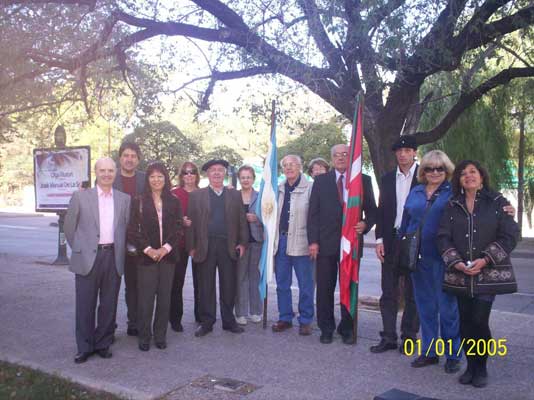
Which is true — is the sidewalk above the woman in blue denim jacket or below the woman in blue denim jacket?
below

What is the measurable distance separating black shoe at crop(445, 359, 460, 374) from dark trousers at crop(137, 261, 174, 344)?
2849 mm

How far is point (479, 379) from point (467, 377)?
11 cm

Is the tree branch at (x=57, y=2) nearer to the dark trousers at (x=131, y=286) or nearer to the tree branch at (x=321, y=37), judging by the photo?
the tree branch at (x=321, y=37)

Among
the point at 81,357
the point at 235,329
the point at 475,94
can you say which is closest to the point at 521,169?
the point at 475,94

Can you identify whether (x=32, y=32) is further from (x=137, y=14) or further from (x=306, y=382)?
(x=306, y=382)

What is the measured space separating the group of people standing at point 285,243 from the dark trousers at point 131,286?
13 millimetres

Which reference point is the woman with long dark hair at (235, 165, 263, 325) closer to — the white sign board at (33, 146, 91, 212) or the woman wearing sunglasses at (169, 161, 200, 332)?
the woman wearing sunglasses at (169, 161, 200, 332)

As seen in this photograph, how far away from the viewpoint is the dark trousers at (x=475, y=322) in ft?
15.8

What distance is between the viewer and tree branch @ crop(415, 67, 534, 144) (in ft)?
24.4

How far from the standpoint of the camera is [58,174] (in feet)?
44.3

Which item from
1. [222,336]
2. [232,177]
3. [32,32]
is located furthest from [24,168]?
[222,336]

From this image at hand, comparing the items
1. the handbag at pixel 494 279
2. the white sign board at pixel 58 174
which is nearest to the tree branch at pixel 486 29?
the handbag at pixel 494 279

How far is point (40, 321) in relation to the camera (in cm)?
747
